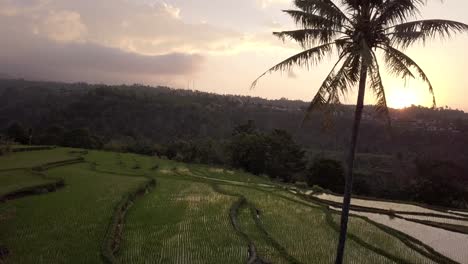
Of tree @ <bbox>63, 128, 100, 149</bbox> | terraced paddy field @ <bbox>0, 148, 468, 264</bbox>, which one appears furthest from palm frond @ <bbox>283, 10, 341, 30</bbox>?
tree @ <bbox>63, 128, 100, 149</bbox>

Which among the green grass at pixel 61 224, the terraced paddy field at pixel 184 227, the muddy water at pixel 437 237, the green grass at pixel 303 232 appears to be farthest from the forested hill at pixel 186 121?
the green grass at pixel 61 224

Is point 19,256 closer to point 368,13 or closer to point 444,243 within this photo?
point 368,13

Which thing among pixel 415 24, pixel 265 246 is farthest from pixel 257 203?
pixel 415 24

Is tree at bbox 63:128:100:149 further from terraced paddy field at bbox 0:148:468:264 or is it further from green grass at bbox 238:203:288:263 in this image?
green grass at bbox 238:203:288:263

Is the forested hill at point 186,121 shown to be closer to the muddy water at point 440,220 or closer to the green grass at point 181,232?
the muddy water at point 440,220

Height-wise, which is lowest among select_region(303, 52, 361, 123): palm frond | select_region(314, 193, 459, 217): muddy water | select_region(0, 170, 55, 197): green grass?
select_region(314, 193, 459, 217): muddy water

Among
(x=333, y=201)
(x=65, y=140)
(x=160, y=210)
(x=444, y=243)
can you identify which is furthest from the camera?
(x=65, y=140)
